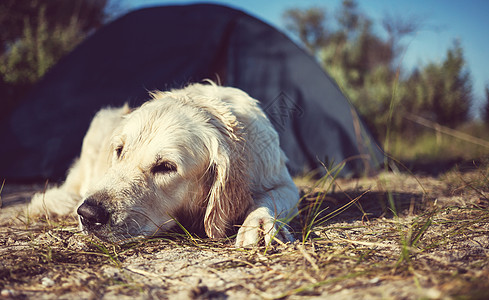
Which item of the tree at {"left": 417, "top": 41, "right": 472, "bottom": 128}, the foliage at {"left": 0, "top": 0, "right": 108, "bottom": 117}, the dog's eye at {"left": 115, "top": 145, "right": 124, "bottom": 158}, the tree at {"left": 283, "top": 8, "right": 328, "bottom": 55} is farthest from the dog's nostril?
the tree at {"left": 283, "top": 8, "right": 328, "bottom": 55}

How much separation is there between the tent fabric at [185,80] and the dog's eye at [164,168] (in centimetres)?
255

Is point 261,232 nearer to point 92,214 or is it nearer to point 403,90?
point 92,214

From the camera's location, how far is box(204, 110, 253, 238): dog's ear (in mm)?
2195

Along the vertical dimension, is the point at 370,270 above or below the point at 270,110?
below

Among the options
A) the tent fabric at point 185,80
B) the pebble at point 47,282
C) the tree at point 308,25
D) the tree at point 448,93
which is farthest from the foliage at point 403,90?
the pebble at point 47,282

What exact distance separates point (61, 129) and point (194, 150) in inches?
128

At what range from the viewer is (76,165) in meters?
3.76

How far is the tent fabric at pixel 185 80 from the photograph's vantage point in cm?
470

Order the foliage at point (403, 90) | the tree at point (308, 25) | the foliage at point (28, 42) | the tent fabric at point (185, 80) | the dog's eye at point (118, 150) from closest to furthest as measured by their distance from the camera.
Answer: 1. the dog's eye at point (118, 150)
2. the tent fabric at point (185, 80)
3. the foliage at point (28, 42)
4. the foliage at point (403, 90)
5. the tree at point (308, 25)

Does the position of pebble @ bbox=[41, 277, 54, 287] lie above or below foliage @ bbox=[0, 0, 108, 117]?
below

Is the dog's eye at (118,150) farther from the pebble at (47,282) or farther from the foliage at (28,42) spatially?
the foliage at (28,42)

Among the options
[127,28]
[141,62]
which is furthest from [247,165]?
[127,28]

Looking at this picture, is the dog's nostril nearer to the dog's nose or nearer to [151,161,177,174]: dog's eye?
the dog's nose

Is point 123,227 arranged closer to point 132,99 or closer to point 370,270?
point 370,270
